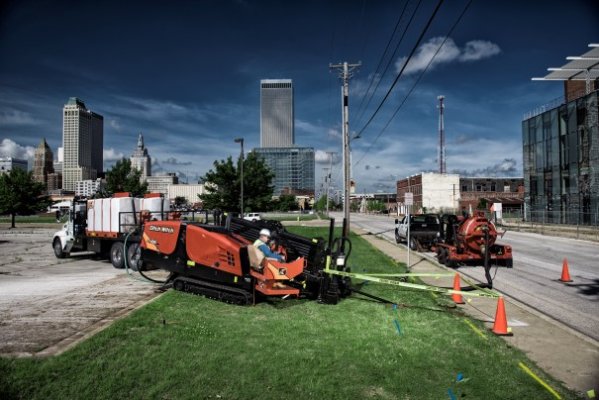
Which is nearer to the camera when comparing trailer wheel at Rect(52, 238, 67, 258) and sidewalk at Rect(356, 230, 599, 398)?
sidewalk at Rect(356, 230, 599, 398)

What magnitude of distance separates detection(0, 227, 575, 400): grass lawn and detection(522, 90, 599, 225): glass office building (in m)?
34.0

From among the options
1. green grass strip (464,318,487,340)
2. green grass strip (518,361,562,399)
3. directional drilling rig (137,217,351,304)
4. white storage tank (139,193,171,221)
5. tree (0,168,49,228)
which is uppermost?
tree (0,168,49,228)

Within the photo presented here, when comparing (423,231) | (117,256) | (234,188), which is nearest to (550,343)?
(117,256)

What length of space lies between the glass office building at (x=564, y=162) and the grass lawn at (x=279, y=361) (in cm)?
3400

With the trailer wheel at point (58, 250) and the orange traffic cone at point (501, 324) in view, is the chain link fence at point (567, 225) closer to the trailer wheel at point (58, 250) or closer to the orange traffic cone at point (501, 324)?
the orange traffic cone at point (501, 324)

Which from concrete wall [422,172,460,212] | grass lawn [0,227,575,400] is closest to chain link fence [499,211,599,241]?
grass lawn [0,227,575,400]

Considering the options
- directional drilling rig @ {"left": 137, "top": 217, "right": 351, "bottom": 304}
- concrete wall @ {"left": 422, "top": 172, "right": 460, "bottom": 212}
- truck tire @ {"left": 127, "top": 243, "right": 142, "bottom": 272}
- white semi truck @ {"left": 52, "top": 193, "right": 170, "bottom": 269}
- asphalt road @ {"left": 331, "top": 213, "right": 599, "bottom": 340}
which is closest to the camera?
asphalt road @ {"left": 331, "top": 213, "right": 599, "bottom": 340}

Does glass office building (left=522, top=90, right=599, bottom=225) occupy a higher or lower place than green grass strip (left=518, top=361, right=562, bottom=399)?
higher

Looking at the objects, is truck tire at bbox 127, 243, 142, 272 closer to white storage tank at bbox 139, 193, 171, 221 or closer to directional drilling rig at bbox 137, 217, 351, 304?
white storage tank at bbox 139, 193, 171, 221

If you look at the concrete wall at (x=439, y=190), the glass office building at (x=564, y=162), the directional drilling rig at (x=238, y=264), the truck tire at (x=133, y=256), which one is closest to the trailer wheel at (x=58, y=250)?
the truck tire at (x=133, y=256)

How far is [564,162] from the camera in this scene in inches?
1624

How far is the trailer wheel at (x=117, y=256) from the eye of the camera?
595 inches

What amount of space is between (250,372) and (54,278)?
10.4 metres

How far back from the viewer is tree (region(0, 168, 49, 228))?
143ft
